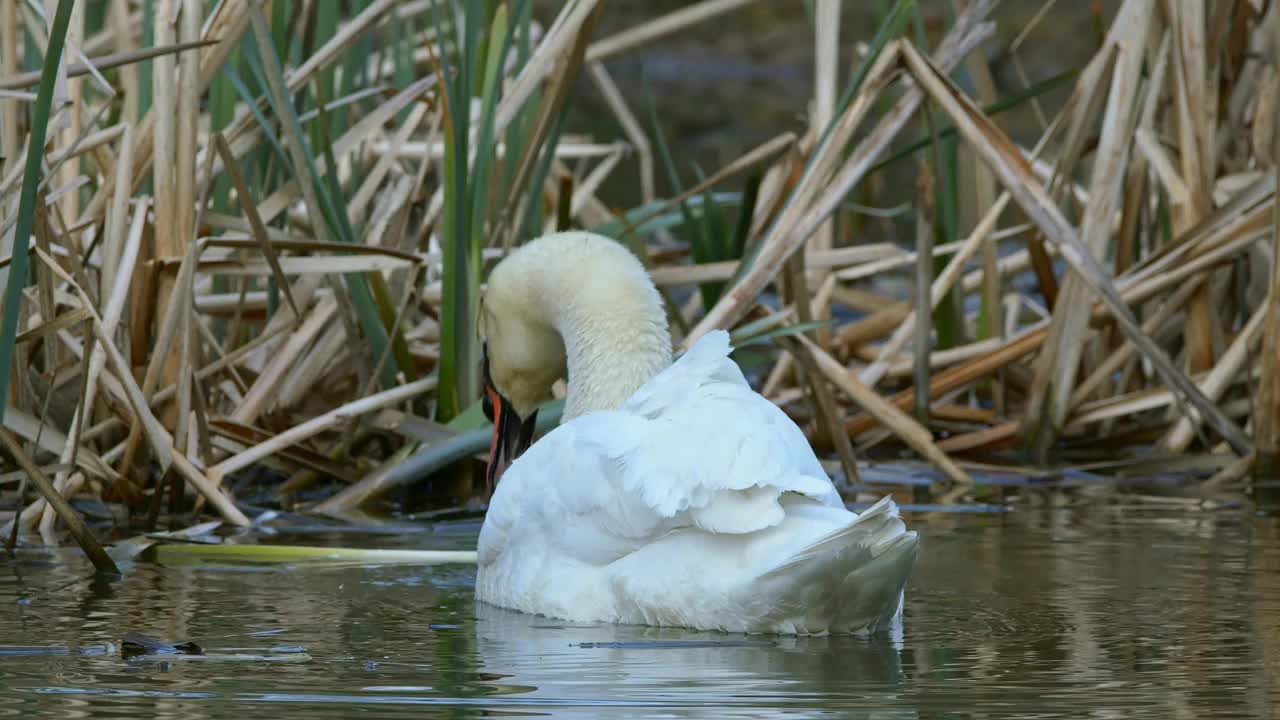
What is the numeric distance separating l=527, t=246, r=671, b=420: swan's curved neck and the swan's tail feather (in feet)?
2.99

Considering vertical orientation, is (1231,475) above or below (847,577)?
below

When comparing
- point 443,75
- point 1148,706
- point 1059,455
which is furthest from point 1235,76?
point 1148,706

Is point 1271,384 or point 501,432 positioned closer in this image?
point 501,432

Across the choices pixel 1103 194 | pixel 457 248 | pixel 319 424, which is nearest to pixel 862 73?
pixel 1103 194

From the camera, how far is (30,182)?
3.72 m

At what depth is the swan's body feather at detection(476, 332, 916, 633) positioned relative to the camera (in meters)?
3.19

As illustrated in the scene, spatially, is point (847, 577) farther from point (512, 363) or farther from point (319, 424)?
point (319, 424)

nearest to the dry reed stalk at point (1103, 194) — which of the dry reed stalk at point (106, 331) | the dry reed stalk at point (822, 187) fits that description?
the dry reed stalk at point (822, 187)

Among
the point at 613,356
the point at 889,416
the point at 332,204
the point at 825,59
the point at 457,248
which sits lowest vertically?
the point at 889,416

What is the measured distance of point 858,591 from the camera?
323cm

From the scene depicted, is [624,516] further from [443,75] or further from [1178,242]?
[1178,242]

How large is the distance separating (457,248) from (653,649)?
5.68ft

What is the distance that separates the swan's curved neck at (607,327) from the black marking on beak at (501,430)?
0.30 m

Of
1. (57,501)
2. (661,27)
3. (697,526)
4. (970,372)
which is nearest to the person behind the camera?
(697,526)
